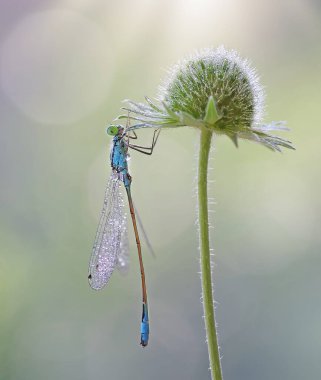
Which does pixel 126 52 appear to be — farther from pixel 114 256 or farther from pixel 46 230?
pixel 114 256

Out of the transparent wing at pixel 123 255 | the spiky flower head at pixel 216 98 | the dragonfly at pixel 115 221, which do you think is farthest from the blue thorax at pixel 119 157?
the spiky flower head at pixel 216 98

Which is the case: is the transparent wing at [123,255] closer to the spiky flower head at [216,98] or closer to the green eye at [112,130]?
the green eye at [112,130]

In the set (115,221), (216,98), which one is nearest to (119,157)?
(115,221)

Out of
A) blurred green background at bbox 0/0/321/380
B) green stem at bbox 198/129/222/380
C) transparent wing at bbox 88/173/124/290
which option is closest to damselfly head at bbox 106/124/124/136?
transparent wing at bbox 88/173/124/290

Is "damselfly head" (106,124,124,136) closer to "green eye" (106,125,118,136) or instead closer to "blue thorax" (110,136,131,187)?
"green eye" (106,125,118,136)

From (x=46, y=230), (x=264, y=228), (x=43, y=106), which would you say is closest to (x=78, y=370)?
(x=46, y=230)
